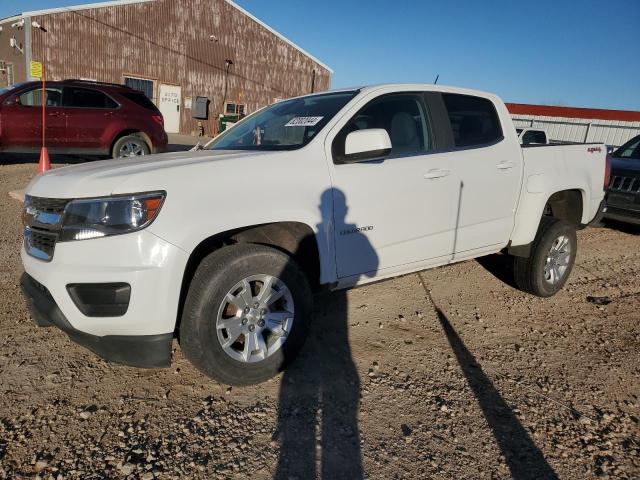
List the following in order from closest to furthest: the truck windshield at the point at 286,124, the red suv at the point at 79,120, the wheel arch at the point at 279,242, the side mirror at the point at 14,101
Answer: the wheel arch at the point at 279,242 < the truck windshield at the point at 286,124 < the side mirror at the point at 14,101 < the red suv at the point at 79,120

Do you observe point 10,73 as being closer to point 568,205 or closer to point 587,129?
point 568,205

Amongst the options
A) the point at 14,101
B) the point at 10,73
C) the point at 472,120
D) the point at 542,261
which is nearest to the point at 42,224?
the point at 472,120

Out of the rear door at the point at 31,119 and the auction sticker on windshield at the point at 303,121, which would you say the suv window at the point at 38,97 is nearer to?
the rear door at the point at 31,119

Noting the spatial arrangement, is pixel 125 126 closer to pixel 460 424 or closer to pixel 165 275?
pixel 165 275

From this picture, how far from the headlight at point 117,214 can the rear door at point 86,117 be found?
8.24 m

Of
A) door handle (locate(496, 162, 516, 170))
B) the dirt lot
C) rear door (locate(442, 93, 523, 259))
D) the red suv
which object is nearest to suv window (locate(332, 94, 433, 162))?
rear door (locate(442, 93, 523, 259))

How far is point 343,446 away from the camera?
2.33 meters

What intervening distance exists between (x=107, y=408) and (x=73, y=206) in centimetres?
113

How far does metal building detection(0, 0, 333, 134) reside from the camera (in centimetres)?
2053

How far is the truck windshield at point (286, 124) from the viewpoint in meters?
3.13

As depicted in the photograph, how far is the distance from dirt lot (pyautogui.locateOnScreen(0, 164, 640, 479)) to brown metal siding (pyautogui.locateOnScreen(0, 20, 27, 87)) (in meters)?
21.8

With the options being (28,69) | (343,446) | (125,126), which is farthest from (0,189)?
(28,69)

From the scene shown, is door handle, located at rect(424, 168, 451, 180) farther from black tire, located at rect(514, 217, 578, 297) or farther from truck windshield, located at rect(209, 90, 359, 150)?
black tire, located at rect(514, 217, 578, 297)

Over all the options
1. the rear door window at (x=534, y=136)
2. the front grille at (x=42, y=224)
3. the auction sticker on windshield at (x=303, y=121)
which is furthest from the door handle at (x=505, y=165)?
the rear door window at (x=534, y=136)
